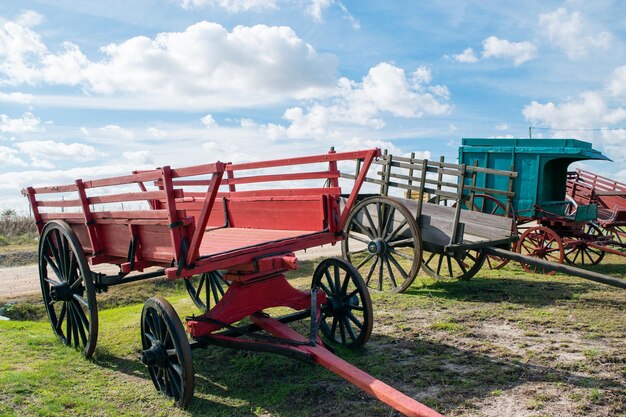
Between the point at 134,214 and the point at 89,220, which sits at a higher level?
the point at 134,214

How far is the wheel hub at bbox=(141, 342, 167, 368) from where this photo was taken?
409 cm

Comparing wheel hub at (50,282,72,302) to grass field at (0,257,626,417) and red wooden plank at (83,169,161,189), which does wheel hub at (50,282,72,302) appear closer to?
grass field at (0,257,626,417)

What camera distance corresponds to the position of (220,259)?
400 centimetres

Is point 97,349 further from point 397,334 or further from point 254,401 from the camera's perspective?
point 397,334

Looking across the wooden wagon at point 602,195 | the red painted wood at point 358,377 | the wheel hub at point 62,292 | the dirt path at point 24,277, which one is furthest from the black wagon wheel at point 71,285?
the wooden wagon at point 602,195

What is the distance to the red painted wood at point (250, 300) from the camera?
4.30 m

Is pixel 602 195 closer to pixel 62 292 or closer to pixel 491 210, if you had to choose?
pixel 491 210

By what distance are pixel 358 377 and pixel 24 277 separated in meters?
11.4

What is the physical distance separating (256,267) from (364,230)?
4.21m

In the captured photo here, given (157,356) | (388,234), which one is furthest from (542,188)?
(157,356)

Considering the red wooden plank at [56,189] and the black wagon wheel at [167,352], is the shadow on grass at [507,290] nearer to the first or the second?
the black wagon wheel at [167,352]

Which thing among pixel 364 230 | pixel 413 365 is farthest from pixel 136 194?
pixel 364 230

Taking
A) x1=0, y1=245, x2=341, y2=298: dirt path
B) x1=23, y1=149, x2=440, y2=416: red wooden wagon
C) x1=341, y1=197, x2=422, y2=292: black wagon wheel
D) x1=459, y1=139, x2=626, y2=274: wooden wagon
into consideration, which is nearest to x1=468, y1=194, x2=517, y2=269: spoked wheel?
x1=459, y1=139, x2=626, y2=274: wooden wagon

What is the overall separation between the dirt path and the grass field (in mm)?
4147
